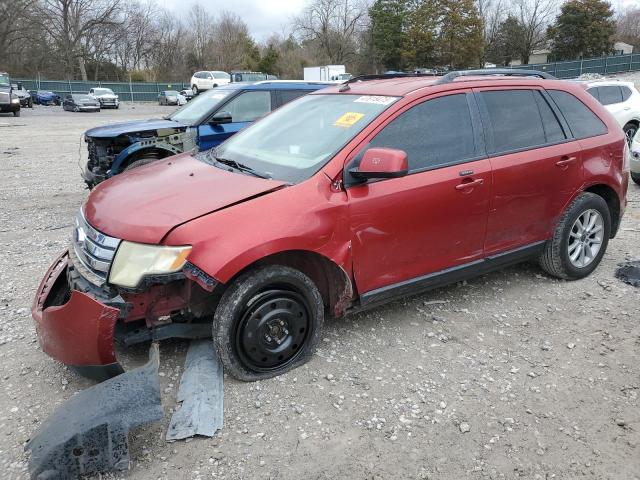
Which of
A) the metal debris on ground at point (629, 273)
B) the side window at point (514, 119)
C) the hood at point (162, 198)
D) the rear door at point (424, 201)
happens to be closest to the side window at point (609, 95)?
the metal debris on ground at point (629, 273)

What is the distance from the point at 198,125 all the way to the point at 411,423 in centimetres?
581

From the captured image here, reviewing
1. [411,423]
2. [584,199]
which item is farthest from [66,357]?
[584,199]

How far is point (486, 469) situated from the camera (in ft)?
8.54

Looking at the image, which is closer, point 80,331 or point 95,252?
point 80,331

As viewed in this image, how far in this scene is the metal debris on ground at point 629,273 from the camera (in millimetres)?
4762

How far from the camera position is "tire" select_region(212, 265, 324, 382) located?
3021mm

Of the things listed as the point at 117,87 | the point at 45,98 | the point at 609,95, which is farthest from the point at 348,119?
the point at 117,87

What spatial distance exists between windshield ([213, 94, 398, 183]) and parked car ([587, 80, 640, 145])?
402 inches

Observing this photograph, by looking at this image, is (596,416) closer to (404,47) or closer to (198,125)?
(198,125)

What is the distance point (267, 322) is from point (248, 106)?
18.0ft

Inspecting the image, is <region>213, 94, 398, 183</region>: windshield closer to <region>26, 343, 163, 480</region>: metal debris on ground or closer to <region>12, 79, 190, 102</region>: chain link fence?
<region>26, 343, 163, 480</region>: metal debris on ground

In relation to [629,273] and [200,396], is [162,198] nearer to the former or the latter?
[200,396]

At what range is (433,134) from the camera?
3723 mm

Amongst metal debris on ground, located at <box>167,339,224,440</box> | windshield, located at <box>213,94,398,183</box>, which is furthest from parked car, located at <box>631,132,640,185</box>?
metal debris on ground, located at <box>167,339,224,440</box>
